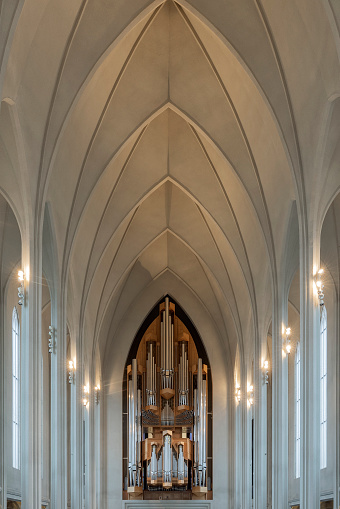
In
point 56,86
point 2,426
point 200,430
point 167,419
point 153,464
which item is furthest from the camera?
point 167,419

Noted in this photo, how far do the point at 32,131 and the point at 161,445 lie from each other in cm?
1941

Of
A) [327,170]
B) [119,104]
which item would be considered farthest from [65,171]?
[327,170]

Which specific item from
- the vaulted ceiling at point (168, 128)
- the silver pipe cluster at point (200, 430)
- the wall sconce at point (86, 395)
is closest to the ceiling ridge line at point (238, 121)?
the vaulted ceiling at point (168, 128)

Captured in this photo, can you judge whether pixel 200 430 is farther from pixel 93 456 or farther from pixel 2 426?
pixel 2 426

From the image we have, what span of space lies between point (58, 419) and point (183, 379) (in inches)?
531

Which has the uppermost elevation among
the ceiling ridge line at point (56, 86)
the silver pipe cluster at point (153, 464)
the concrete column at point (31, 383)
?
the ceiling ridge line at point (56, 86)

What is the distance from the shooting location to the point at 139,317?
117 ft

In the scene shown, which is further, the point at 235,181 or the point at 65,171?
the point at 235,181

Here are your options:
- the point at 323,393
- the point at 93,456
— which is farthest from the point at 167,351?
the point at 323,393

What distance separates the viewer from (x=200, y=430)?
34.6 metres

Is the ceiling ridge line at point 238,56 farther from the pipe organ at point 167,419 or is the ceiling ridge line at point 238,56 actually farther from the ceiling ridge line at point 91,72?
the pipe organ at point 167,419

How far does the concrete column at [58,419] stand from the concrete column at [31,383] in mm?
3535

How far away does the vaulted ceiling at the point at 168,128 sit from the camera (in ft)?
57.1

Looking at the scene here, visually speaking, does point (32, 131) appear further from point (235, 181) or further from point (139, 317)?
point (139, 317)
